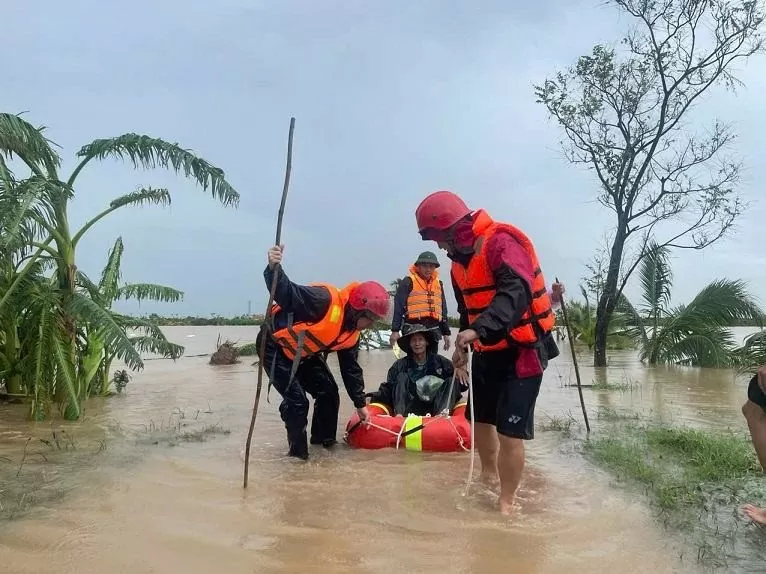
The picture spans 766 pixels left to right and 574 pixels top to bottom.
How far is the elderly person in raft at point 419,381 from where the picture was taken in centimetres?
685

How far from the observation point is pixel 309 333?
551 cm

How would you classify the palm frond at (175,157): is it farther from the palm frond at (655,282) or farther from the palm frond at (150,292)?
the palm frond at (655,282)

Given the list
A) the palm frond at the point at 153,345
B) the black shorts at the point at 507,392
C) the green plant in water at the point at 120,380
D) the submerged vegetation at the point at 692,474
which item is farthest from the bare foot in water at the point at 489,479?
the green plant in water at the point at 120,380

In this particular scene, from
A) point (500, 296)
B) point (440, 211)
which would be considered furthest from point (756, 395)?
point (440, 211)

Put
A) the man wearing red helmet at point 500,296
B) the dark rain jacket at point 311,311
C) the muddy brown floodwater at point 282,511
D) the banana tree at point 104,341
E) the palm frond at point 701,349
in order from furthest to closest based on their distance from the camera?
the palm frond at point 701,349, the banana tree at point 104,341, the dark rain jacket at point 311,311, the man wearing red helmet at point 500,296, the muddy brown floodwater at point 282,511

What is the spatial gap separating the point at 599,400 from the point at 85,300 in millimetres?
6380

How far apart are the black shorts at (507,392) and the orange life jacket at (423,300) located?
12.0 ft

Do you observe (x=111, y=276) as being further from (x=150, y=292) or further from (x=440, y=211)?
(x=440, y=211)

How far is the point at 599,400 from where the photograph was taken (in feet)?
29.2

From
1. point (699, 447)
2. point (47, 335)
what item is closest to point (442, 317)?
point (699, 447)

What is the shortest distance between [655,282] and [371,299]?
12.4 meters

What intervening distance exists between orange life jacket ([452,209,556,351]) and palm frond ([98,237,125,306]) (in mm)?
5377

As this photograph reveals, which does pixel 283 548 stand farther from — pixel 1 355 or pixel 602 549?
pixel 1 355

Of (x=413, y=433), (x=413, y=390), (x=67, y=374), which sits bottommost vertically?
(x=413, y=433)
